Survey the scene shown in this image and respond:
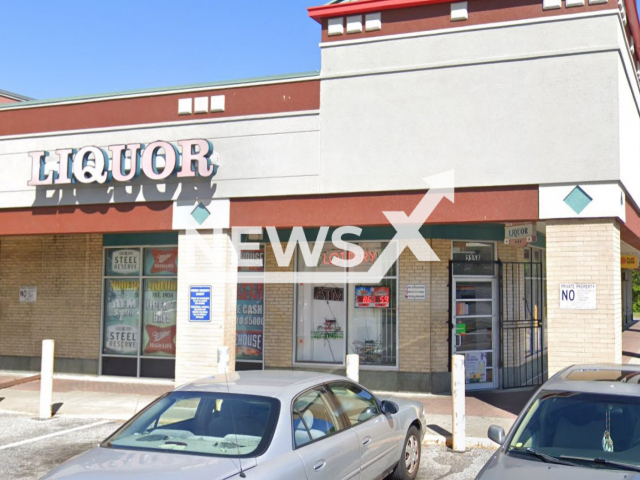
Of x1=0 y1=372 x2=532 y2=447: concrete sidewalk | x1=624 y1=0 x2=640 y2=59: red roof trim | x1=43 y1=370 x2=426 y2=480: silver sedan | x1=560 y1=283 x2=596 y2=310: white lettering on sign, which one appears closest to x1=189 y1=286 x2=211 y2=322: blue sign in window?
x1=0 y1=372 x2=532 y2=447: concrete sidewalk

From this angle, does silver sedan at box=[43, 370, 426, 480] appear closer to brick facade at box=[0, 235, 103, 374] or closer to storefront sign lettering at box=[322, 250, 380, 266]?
storefront sign lettering at box=[322, 250, 380, 266]

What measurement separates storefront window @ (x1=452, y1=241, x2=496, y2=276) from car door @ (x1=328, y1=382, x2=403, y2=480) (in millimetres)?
6977

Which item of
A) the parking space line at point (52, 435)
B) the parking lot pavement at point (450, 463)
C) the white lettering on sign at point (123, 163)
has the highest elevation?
the white lettering on sign at point (123, 163)

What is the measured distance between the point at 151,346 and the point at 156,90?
20.1ft

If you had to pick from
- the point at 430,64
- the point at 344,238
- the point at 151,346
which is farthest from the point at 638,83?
the point at 151,346

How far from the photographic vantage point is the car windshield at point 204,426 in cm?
496

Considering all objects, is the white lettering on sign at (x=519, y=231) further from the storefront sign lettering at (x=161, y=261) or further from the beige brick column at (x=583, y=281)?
the storefront sign lettering at (x=161, y=261)

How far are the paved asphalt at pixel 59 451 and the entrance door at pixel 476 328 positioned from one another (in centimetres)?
454

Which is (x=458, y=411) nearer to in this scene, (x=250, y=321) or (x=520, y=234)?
(x=520, y=234)

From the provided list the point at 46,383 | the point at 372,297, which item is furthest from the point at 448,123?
the point at 46,383

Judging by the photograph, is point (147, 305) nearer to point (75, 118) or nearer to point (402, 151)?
point (75, 118)

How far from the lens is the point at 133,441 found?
5219mm

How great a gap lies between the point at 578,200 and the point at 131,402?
8.59m

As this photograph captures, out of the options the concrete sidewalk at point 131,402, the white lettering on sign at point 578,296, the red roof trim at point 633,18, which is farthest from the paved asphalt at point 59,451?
the red roof trim at point 633,18
